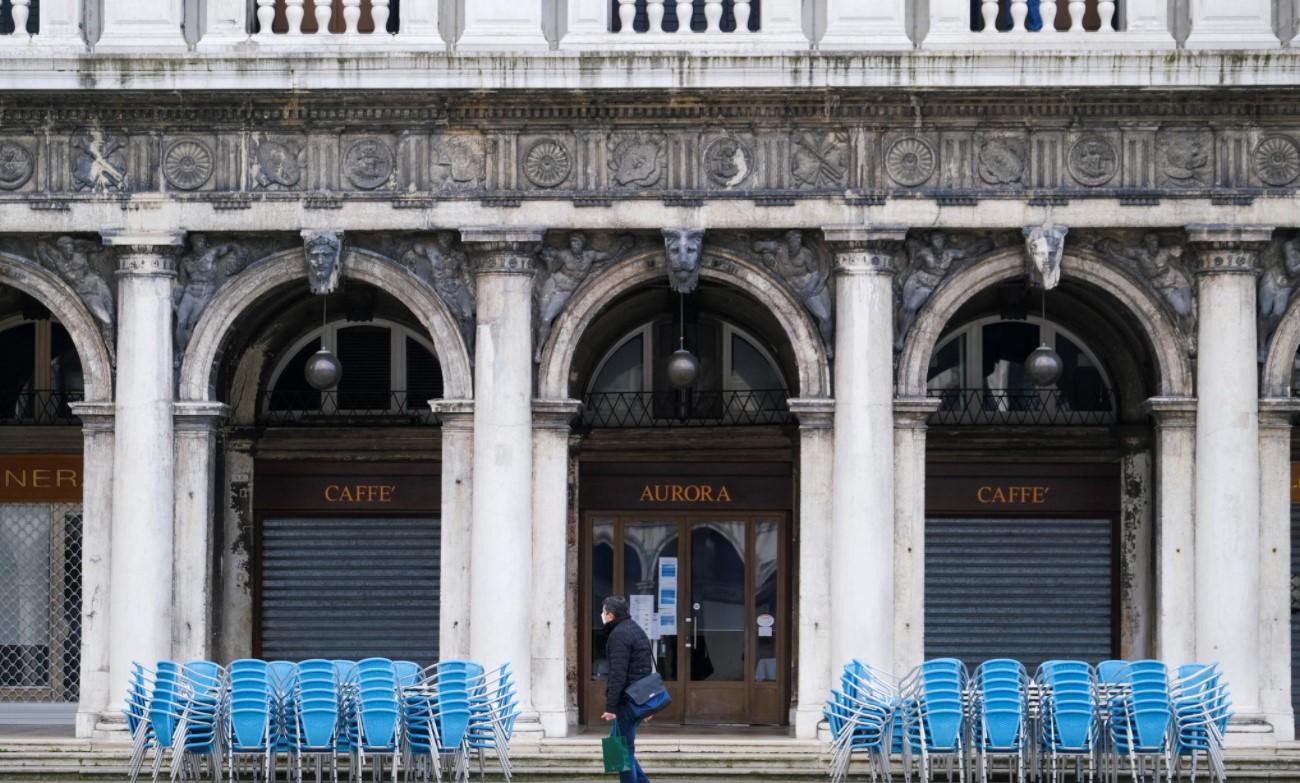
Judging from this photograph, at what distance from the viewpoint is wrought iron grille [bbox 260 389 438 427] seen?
91.5 feet

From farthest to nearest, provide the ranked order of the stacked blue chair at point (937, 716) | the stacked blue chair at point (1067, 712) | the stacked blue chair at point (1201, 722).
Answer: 1. the stacked blue chair at point (1201, 722)
2. the stacked blue chair at point (1067, 712)
3. the stacked blue chair at point (937, 716)

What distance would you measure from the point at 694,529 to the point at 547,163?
481 centimetres

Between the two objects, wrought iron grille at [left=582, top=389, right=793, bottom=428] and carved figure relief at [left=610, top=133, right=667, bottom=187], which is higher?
carved figure relief at [left=610, top=133, right=667, bottom=187]

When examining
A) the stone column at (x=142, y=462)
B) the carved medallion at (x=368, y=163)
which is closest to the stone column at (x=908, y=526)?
the carved medallion at (x=368, y=163)

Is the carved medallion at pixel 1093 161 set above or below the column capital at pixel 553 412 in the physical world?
above

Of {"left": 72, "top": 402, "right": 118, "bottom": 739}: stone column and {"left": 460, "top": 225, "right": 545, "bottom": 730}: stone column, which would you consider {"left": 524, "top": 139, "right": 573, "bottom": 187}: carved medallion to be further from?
{"left": 72, "top": 402, "right": 118, "bottom": 739}: stone column

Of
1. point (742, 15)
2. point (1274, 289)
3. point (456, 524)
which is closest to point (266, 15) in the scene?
point (742, 15)

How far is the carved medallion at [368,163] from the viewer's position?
81.7 ft

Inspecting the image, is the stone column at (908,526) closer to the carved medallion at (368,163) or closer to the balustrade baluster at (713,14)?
the balustrade baluster at (713,14)

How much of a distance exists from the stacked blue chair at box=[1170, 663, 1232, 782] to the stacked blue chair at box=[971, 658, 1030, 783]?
136 cm

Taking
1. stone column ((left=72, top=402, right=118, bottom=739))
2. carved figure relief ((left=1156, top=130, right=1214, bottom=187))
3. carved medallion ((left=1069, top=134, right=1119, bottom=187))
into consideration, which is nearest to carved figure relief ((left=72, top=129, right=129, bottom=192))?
stone column ((left=72, top=402, right=118, bottom=739))

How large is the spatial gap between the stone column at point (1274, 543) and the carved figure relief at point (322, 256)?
8.76 m

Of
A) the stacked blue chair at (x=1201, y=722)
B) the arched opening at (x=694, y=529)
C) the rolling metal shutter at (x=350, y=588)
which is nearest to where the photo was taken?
the stacked blue chair at (x=1201, y=722)

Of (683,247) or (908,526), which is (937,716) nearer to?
(908,526)
